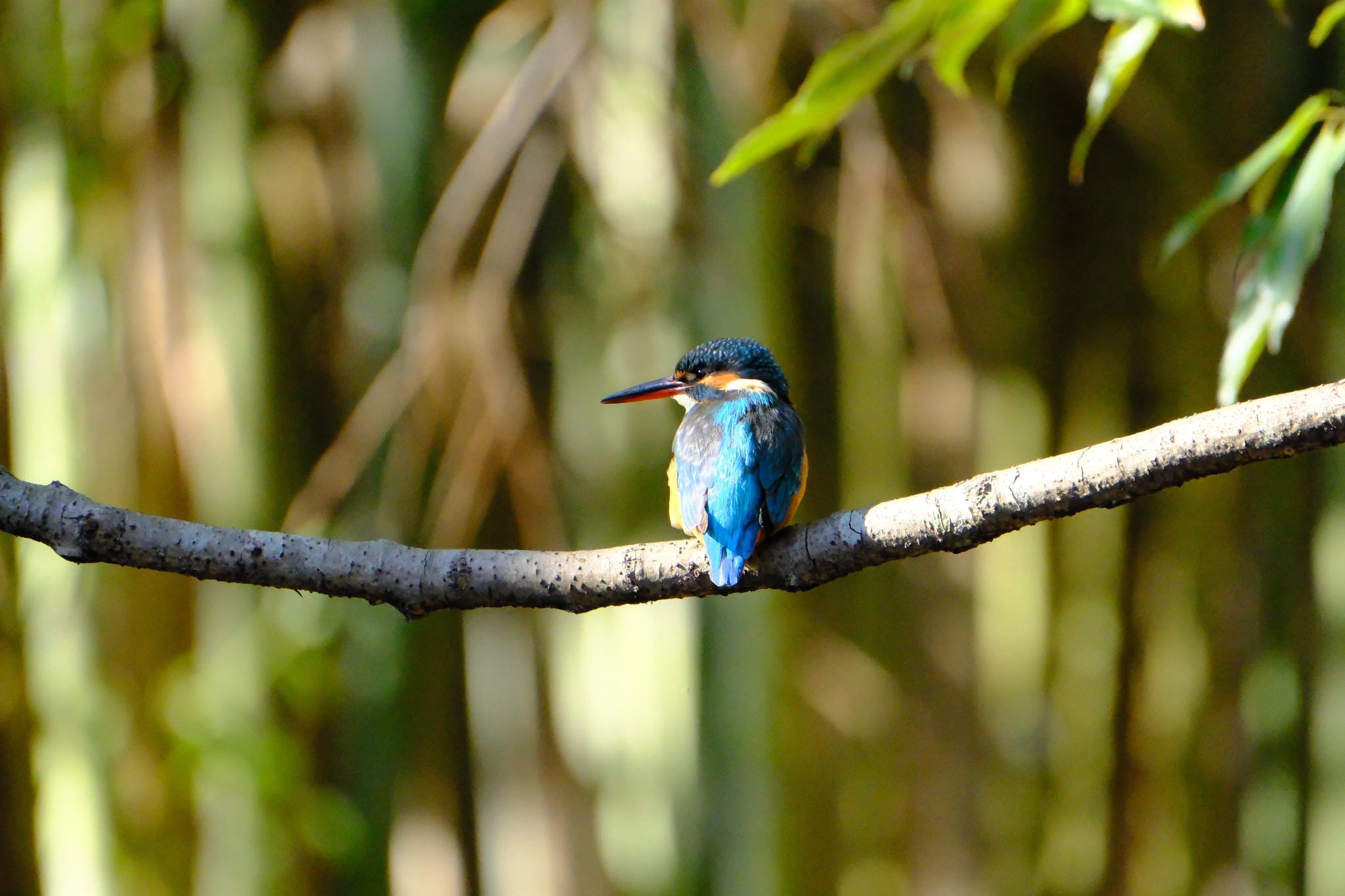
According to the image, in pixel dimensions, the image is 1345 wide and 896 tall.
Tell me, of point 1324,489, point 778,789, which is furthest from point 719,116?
point 1324,489

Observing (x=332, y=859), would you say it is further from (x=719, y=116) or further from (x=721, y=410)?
(x=719, y=116)

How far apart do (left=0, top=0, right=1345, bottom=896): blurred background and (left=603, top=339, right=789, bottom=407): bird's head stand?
21 centimetres

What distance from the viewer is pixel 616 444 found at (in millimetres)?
1606

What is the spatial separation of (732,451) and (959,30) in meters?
0.42

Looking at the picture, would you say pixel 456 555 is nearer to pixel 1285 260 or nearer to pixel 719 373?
pixel 719 373

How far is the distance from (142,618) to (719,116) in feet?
4.14

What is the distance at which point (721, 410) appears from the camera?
1090mm

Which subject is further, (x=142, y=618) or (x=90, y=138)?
(x=142, y=618)

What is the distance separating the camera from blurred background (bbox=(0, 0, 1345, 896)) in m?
1.50

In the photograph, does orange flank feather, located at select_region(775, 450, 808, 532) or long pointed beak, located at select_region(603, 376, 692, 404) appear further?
long pointed beak, located at select_region(603, 376, 692, 404)

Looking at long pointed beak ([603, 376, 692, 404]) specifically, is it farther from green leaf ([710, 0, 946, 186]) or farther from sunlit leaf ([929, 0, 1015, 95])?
sunlit leaf ([929, 0, 1015, 95])

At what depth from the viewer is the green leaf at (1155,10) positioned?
0.84 meters

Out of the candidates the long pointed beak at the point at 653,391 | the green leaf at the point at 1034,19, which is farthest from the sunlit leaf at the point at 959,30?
the long pointed beak at the point at 653,391

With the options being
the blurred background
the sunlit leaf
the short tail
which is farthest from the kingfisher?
the sunlit leaf
